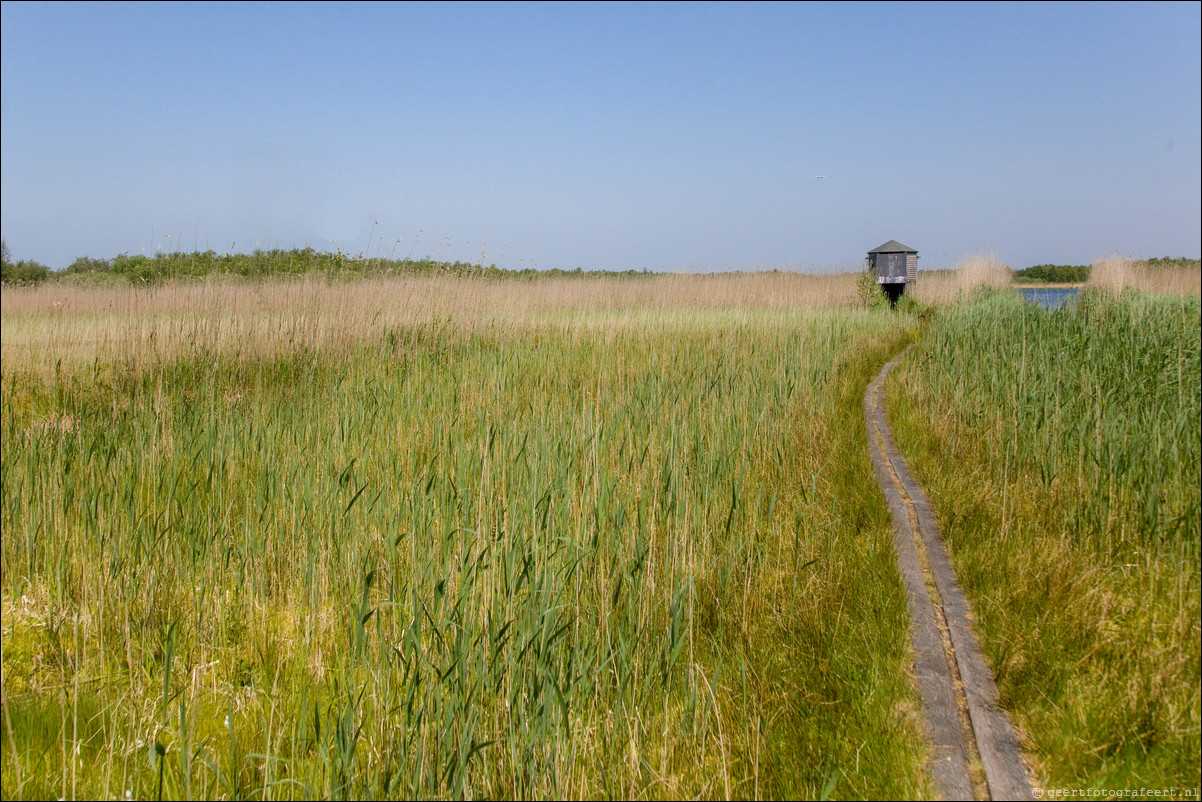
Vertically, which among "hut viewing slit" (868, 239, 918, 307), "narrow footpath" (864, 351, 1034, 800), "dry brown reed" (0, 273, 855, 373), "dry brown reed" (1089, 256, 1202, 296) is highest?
"hut viewing slit" (868, 239, 918, 307)

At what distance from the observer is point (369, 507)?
2.96 m

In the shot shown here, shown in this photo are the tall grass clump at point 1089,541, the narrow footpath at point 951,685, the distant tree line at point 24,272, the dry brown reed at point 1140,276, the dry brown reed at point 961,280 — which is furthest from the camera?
the dry brown reed at point 961,280

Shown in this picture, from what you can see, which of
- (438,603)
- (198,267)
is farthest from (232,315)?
(438,603)

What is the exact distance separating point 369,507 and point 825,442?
10.5ft

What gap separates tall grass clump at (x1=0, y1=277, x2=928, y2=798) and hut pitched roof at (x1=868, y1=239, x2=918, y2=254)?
1547cm

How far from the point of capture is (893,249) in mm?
19062

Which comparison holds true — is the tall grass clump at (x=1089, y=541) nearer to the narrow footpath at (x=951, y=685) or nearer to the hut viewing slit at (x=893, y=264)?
the narrow footpath at (x=951, y=685)

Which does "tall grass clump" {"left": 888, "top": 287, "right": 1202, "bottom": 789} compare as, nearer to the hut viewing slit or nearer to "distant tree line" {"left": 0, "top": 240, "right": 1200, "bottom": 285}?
"distant tree line" {"left": 0, "top": 240, "right": 1200, "bottom": 285}

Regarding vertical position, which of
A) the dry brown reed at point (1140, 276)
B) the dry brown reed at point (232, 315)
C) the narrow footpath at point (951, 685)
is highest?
the dry brown reed at point (1140, 276)

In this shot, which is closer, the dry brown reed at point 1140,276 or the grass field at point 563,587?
the grass field at point 563,587

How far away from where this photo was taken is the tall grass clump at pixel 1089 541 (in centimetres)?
198

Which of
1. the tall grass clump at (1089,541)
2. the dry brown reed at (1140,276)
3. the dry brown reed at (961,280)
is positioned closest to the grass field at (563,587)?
the tall grass clump at (1089,541)

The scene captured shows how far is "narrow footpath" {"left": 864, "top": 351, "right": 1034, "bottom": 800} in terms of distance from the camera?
1.84 metres

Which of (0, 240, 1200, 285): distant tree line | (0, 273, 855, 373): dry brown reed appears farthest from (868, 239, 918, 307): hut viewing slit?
(0, 240, 1200, 285): distant tree line
